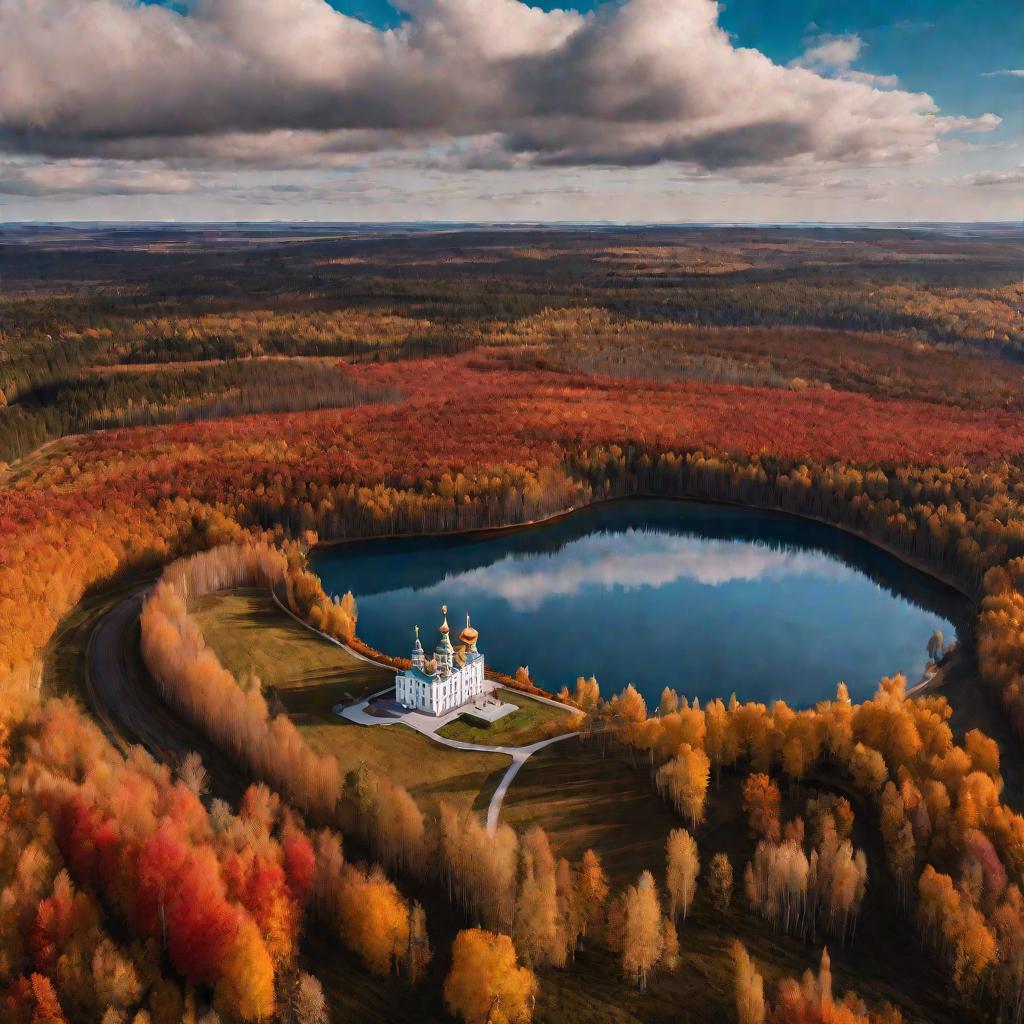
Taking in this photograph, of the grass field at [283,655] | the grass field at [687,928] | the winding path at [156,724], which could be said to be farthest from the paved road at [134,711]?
the grass field at [687,928]

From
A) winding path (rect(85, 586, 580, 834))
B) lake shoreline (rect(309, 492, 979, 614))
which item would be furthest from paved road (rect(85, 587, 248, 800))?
lake shoreline (rect(309, 492, 979, 614))

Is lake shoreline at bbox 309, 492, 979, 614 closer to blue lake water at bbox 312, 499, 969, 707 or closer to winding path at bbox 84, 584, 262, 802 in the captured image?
blue lake water at bbox 312, 499, 969, 707

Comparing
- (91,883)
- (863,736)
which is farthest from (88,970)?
(863,736)

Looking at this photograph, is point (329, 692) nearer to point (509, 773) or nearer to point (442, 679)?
point (442, 679)

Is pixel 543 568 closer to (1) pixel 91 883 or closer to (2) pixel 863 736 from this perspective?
(2) pixel 863 736

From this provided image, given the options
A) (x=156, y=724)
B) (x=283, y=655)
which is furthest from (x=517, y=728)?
(x=156, y=724)
